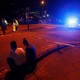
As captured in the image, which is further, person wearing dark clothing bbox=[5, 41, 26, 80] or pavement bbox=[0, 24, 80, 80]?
pavement bbox=[0, 24, 80, 80]

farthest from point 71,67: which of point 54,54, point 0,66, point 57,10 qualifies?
point 57,10

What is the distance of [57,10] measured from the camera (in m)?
42.6

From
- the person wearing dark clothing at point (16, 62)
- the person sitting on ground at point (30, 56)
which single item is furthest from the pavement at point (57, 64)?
the person wearing dark clothing at point (16, 62)

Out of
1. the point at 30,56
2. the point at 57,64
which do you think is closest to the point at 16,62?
the point at 30,56

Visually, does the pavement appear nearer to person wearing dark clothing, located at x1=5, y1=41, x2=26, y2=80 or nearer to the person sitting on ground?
the person sitting on ground

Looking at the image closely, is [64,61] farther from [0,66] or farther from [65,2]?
[65,2]

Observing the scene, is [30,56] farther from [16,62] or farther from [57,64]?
[57,64]

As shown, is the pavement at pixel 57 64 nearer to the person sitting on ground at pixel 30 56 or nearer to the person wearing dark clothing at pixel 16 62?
the person sitting on ground at pixel 30 56

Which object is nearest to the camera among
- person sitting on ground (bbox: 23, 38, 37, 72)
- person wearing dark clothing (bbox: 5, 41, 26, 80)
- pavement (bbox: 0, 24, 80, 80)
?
person wearing dark clothing (bbox: 5, 41, 26, 80)

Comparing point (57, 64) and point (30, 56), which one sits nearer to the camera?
point (30, 56)

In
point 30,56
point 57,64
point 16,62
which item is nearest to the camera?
point 16,62

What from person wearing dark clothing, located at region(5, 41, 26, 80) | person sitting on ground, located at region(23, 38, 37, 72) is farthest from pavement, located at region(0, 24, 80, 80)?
person wearing dark clothing, located at region(5, 41, 26, 80)

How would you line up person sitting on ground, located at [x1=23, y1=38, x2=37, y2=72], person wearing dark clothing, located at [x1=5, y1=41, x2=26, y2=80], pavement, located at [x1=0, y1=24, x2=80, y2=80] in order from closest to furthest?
person wearing dark clothing, located at [x1=5, y1=41, x2=26, y2=80]
pavement, located at [x1=0, y1=24, x2=80, y2=80]
person sitting on ground, located at [x1=23, y1=38, x2=37, y2=72]

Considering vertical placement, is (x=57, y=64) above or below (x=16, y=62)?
below
